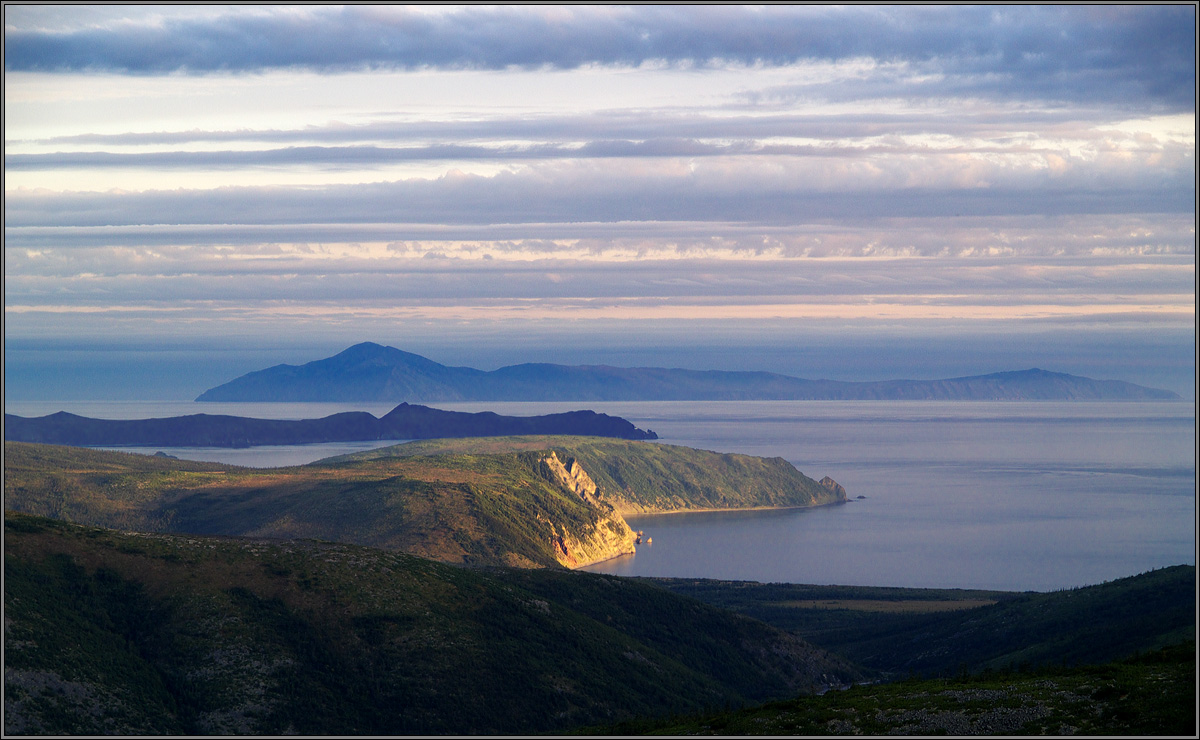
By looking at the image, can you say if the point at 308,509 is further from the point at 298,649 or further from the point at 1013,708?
the point at 1013,708

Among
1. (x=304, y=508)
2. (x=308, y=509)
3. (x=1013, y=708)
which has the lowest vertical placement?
(x=308, y=509)

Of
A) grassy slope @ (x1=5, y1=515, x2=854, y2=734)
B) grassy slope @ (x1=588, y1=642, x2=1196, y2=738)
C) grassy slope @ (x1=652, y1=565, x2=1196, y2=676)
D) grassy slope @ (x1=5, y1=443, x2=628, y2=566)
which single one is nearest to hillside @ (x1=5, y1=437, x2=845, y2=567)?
grassy slope @ (x1=5, y1=443, x2=628, y2=566)

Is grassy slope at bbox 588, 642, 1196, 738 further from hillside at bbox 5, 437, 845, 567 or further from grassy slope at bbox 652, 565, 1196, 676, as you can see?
hillside at bbox 5, 437, 845, 567

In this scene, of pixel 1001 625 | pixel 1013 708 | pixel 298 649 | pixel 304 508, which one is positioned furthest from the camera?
pixel 304 508

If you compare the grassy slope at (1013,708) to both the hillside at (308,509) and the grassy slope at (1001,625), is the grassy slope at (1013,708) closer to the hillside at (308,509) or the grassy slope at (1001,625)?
the grassy slope at (1001,625)

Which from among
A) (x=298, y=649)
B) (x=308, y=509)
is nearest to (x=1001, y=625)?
(x=298, y=649)

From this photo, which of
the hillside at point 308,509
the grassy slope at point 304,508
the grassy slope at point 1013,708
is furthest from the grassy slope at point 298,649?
the grassy slope at point 304,508
